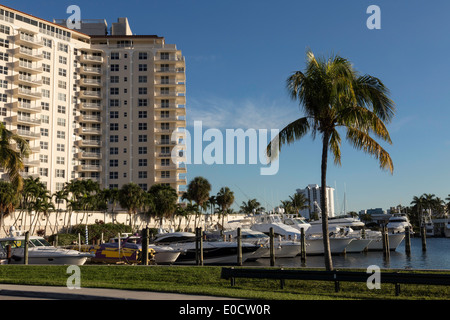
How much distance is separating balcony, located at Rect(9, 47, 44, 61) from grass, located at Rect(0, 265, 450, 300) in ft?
251

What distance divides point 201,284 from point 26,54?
85.4 meters

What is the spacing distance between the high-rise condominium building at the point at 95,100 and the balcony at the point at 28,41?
185 millimetres

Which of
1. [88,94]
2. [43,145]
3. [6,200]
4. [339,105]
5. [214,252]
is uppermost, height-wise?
[88,94]

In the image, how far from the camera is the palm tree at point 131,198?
80750 mm

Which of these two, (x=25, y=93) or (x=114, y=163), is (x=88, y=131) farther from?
(x=25, y=93)

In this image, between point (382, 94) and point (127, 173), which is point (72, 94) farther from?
point (382, 94)

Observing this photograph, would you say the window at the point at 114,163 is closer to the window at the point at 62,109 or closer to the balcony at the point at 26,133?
the window at the point at 62,109

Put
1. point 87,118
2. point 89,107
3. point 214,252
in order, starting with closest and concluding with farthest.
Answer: point 214,252
point 87,118
point 89,107

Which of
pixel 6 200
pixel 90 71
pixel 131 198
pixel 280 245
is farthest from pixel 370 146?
pixel 90 71

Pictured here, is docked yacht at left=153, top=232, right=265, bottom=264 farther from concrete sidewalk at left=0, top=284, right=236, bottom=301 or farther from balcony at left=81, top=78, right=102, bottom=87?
balcony at left=81, top=78, right=102, bottom=87

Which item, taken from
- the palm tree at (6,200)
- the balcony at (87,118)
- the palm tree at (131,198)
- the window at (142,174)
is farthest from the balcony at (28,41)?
the palm tree at (6,200)

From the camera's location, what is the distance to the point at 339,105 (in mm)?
18844

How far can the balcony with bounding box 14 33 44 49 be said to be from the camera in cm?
8994

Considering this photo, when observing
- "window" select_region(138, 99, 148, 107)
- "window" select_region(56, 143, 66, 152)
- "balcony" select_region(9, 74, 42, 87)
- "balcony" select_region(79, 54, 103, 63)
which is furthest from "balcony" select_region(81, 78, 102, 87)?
"window" select_region(56, 143, 66, 152)
